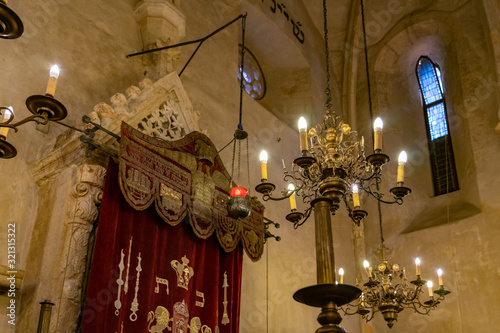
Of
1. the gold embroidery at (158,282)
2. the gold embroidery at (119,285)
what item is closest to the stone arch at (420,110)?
the gold embroidery at (158,282)

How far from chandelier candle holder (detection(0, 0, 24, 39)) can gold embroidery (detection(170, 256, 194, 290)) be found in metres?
3.33

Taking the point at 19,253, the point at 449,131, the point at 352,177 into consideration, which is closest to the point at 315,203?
the point at 352,177

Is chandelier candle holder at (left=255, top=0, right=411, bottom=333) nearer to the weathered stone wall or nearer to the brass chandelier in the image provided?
the brass chandelier

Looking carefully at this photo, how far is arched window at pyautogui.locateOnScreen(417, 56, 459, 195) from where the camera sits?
11.1 metres

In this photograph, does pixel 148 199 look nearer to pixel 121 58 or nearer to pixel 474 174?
pixel 121 58

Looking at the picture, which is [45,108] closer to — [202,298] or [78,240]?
[78,240]

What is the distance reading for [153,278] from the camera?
552 centimetres

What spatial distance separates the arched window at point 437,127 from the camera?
36.5 feet

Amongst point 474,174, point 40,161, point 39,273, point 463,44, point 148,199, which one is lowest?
point 39,273

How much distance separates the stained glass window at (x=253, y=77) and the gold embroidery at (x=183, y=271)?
5443mm

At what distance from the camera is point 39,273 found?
509 cm

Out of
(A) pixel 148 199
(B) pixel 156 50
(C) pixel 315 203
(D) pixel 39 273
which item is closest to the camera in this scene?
(C) pixel 315 203

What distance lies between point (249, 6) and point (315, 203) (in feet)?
24.8

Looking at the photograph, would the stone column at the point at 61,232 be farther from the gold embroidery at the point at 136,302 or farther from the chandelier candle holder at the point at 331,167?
the chandelier candle holder at the point at 331,167
